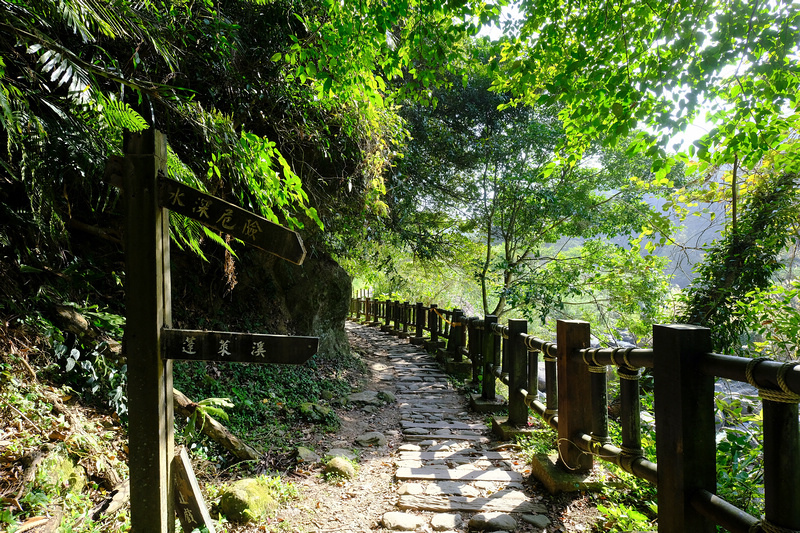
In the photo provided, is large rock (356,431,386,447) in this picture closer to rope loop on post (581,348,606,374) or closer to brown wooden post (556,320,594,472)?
brown wooden post (556,320,594,472)

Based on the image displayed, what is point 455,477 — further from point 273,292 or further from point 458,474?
point 273,292

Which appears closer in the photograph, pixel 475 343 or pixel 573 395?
pixel 573 395

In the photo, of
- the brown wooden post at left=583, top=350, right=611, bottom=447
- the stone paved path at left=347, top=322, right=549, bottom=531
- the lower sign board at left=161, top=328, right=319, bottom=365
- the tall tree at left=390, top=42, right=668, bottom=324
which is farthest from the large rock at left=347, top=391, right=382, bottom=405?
the lower sign board at left=161, top=328, right=319, bottom=365

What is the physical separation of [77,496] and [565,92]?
462cm

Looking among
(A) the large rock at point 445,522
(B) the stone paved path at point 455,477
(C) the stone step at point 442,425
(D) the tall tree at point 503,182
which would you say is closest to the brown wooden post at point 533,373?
(B) the stone paved path at point 455,477

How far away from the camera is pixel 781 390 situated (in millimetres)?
1267

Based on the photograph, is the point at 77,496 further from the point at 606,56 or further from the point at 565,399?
the point at 606,56

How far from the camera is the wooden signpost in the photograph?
1.72 meters

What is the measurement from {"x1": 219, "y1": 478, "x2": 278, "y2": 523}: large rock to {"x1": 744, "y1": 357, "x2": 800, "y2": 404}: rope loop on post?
2775mm

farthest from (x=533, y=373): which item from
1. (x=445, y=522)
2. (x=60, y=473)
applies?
(x=60, y=473)

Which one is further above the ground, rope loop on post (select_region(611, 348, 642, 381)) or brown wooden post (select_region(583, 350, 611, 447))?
rope loop on post (select_region(611, 348, 642, 381))

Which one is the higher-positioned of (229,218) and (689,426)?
(229,218)

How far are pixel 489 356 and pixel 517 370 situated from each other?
1.22 meters

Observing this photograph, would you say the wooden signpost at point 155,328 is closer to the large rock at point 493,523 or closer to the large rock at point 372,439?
the large rock at point 493,523
